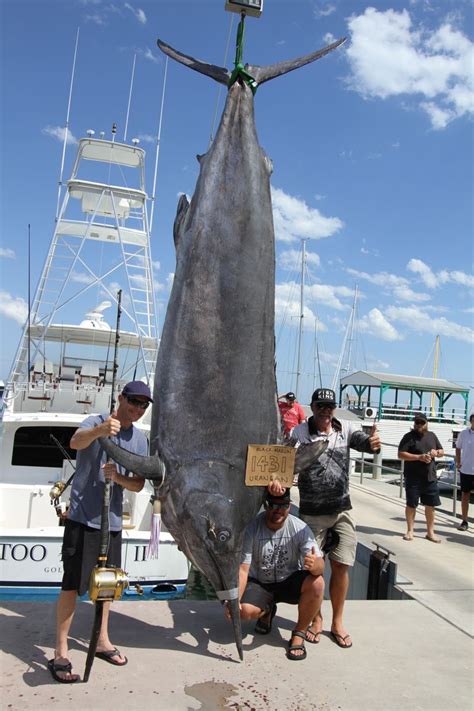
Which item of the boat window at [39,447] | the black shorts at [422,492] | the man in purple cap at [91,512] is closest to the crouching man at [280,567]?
the man in purple cap at [91,512]

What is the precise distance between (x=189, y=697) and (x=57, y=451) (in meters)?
→ 5.08

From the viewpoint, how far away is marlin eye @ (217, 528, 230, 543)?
1.97m

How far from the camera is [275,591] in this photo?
2.69 m

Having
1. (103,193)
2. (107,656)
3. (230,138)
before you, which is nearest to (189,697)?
(107,656)

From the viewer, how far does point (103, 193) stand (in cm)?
834

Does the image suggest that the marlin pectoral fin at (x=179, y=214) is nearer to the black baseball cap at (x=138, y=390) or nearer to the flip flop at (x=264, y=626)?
the black baseball cap at (x=138, y=390)

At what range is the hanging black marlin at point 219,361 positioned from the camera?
200 cm

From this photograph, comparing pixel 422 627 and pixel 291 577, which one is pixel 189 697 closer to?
pixel 291 577

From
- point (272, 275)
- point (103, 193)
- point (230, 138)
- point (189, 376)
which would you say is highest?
point (103, 193)

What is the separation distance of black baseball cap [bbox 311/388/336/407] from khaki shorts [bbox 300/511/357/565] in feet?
1.86

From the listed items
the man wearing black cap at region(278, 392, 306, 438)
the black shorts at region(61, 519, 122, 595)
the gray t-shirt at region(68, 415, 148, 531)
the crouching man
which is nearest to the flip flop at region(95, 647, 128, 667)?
the black shorts at region(61, 519, 122, 595)

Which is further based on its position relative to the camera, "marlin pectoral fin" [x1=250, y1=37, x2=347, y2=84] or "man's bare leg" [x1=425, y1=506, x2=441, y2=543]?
"man's bare leg" [x1=425, y1=506, x2=441, y2=543]

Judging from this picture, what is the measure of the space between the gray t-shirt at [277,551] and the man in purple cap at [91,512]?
67cm

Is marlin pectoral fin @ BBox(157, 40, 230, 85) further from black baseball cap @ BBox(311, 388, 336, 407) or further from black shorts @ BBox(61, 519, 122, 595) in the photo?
black shorts @ BBox(61, 519, 122, 595)
